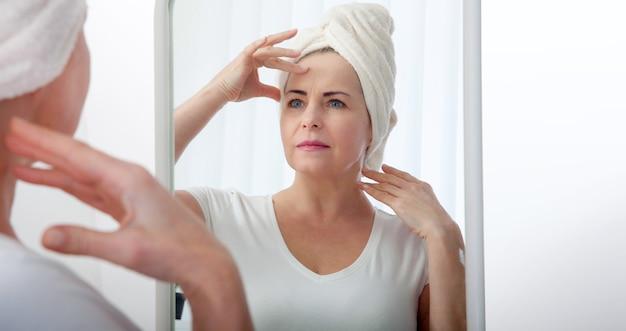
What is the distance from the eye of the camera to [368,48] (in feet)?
2.55

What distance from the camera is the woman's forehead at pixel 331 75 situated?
2.51ft

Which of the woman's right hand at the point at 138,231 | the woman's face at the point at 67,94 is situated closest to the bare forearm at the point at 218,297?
the woman's right hand at the point at 138,231

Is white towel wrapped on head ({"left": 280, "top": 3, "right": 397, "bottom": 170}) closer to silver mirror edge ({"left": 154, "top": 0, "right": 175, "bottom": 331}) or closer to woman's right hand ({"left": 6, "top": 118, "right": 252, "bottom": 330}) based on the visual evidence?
silver mirror edge ({"left": 154, "top": 0, "right": 175, "bottom": 331})

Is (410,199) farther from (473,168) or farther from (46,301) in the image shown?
(46,301)

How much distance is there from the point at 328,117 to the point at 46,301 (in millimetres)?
394

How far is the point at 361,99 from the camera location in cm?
77

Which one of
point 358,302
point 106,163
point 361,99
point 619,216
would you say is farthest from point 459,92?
point 619,216

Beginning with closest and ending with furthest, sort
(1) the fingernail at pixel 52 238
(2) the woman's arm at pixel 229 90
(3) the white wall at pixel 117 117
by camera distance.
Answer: (1) the fingernail at pixel 52 238 < (3) the white wall at pixel 117 117 < (2) the woman's arm at pixel 229 90

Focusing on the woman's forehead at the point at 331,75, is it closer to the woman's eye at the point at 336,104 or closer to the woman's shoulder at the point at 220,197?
the woman's eye at the point at 336,104

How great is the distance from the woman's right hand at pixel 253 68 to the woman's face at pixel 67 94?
0.93 feet

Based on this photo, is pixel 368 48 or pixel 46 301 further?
pixel 368 48

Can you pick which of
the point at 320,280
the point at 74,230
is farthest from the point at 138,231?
the point at 320,280

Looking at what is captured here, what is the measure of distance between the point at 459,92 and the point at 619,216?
63 centimetres

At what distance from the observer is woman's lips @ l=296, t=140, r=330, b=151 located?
0.76 metres
